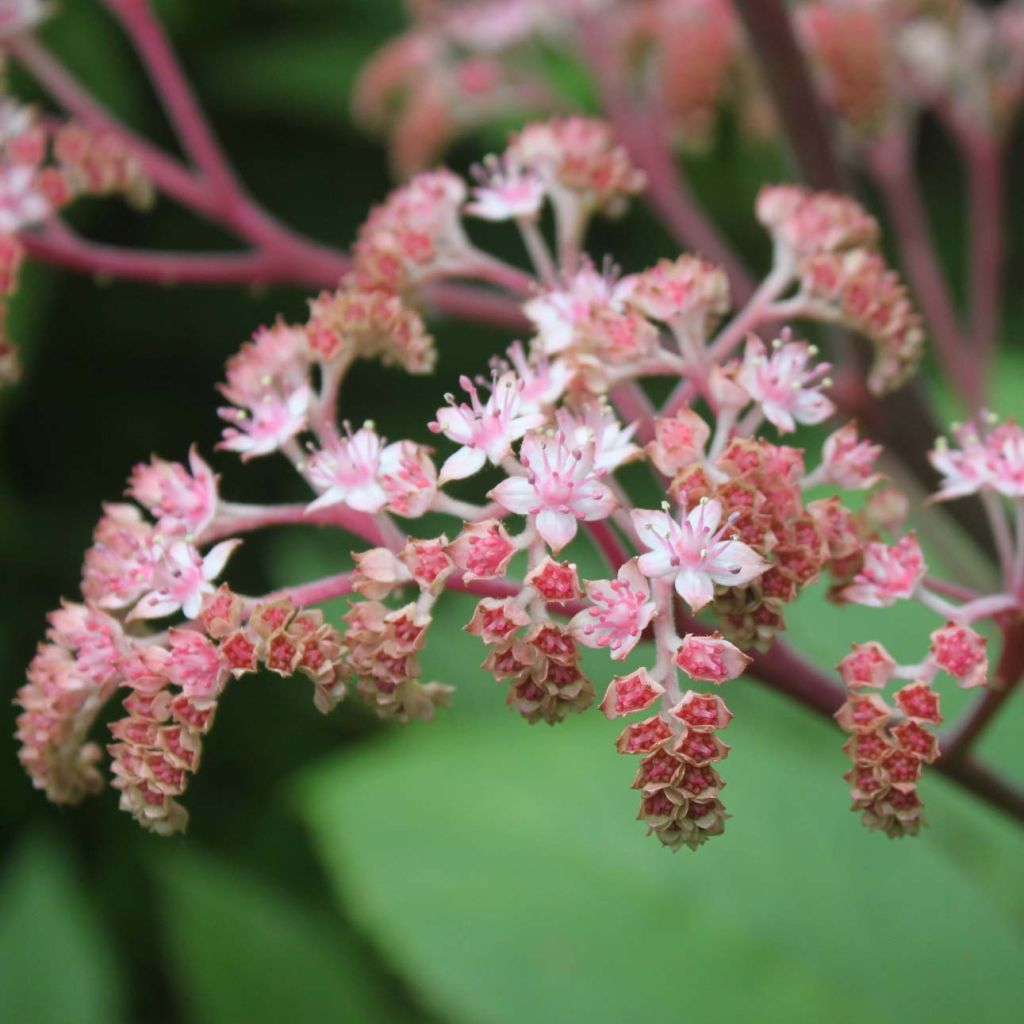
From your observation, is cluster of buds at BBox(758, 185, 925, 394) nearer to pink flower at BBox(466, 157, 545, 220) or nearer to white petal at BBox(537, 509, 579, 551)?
pink flower at BBox(466, 157, 545, 220)

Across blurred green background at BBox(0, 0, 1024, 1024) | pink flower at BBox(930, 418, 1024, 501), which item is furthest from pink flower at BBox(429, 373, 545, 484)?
blurred green background at BBox(0, 0, 1024, 1024)

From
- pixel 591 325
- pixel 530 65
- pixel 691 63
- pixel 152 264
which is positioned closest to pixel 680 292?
pixel 591 325

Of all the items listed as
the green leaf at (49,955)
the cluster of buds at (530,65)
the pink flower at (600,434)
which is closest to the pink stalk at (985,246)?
the cluster of buds at (530,65)

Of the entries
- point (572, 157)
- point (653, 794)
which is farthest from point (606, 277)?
point (653, 794)

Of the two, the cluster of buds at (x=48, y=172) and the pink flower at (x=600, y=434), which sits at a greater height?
the pink flower at (x=600, y=434)

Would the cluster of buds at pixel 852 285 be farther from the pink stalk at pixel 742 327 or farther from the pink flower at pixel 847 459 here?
the pink flower at pixel 847 459

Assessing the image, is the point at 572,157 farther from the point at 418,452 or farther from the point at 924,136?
the point at 924,136
